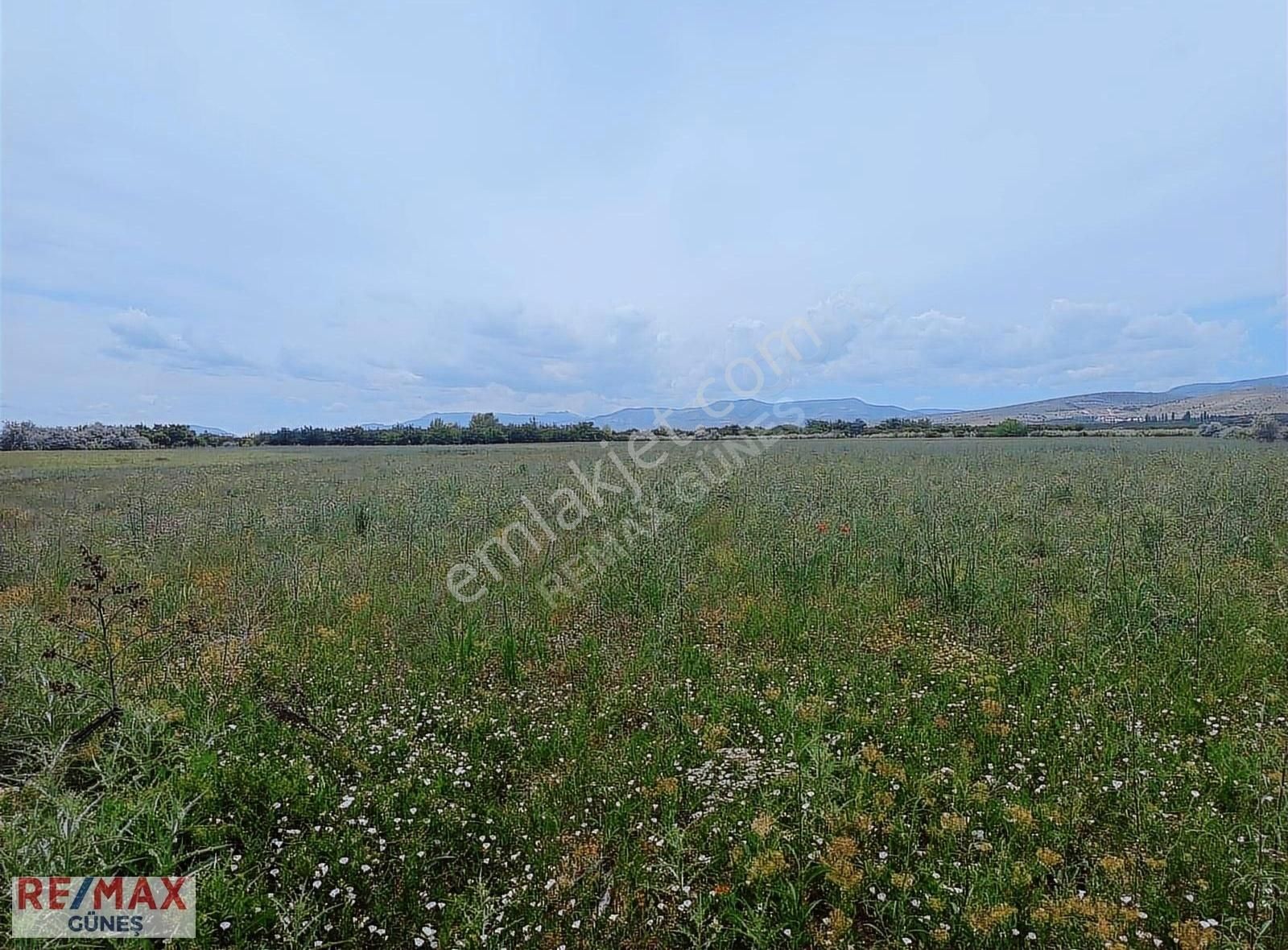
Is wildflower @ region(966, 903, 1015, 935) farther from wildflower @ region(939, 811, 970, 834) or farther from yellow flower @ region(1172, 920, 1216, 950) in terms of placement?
yellow flower @ region(1172, 920, 1216, 950)

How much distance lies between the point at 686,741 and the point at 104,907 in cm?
296

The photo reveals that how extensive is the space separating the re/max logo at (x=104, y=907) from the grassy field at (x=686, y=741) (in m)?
0.07

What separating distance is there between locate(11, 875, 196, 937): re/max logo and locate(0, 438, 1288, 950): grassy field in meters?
0.07

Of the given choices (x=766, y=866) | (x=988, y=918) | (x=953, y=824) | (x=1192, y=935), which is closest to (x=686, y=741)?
(x=766, y=866)

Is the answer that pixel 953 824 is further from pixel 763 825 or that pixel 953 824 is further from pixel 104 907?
pixel 104 907

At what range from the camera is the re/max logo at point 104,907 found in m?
2.35

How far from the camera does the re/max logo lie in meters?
2.35

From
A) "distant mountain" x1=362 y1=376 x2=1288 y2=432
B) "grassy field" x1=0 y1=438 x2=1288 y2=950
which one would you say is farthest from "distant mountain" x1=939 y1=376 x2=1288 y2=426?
"grassy field" x1=0 y1=438 x2=1288 y2=950

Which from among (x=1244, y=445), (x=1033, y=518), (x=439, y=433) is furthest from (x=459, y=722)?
(x=439, y=433)

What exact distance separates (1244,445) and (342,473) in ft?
103

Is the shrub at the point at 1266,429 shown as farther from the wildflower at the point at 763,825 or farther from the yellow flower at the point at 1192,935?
the wildflower at the point at 763,825

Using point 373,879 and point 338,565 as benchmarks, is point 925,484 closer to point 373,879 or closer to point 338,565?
point 338,565

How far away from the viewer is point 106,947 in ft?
7.58

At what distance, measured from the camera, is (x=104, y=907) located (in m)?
2.49
